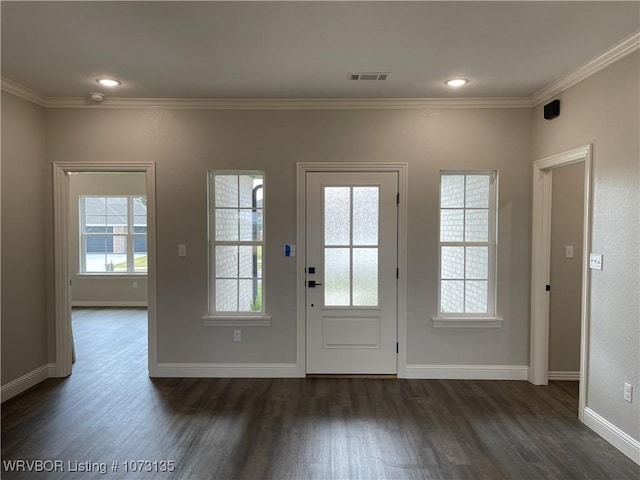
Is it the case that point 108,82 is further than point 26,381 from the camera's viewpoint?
No

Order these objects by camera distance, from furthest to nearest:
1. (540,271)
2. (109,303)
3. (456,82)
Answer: (109,303), (540,271), (456,82)

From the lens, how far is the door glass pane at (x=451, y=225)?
3.54m

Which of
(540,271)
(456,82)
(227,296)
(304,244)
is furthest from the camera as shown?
(227,296)

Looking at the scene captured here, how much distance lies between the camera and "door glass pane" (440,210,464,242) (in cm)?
354

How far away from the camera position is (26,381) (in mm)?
3285

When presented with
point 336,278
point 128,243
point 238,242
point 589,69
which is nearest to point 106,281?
point 128,243

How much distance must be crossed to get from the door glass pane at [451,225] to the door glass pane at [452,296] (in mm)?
432

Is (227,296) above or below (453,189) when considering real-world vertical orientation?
below

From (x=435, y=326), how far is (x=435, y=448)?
4.23 ft

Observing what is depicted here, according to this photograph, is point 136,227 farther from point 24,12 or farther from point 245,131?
point 24,12

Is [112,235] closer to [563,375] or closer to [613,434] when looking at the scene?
[563,375]

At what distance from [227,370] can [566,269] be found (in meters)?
3.43

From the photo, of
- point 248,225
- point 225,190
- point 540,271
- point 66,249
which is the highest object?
point 225,190

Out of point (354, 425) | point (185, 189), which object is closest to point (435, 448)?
point (354, 425)
